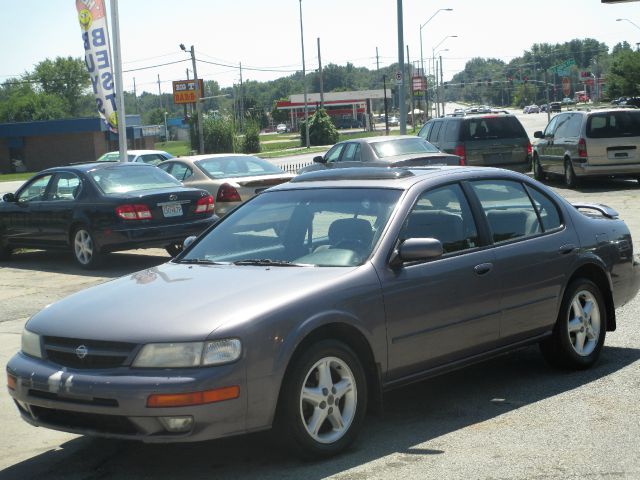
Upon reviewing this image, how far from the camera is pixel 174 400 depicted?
486 centimetres

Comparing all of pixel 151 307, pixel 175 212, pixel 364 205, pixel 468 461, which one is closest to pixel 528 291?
pixel 364 205

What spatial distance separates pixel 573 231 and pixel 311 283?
2551mm

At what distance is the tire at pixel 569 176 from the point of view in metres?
24.2

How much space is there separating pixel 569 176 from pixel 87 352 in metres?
20.6

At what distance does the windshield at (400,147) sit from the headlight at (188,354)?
15.8 meters

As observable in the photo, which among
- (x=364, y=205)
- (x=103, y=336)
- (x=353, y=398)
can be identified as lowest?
(x=353, y=398)

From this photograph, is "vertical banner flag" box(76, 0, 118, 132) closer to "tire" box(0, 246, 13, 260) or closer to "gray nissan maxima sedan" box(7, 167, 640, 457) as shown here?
"tire" box(0, 246, 13, 260)

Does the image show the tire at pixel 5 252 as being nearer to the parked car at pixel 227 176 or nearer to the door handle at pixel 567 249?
→ the parked car at pixel 227 176

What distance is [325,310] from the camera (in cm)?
537

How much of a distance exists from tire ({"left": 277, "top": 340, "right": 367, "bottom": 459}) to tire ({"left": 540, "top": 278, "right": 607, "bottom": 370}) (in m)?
2.05

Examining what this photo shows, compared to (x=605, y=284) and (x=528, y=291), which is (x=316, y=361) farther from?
(x=605, y=284)

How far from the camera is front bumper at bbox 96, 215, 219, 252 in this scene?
1397 centimetres

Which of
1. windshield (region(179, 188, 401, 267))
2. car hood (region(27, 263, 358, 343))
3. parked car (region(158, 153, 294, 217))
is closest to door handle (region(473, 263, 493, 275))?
windshield (region(179, 188, 401, 267))

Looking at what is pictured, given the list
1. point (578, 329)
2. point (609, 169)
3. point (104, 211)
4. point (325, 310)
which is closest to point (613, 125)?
point (609, 169)
